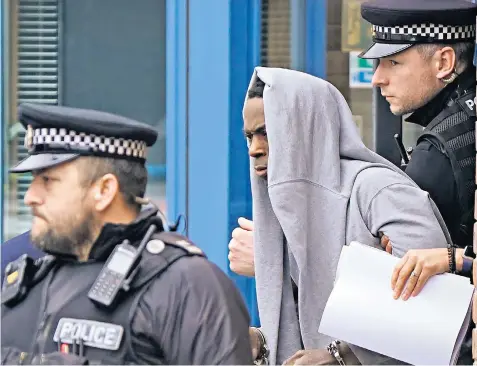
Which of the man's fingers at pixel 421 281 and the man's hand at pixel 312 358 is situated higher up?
the man's fingers at pixel 421 281

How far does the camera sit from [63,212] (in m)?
3.15

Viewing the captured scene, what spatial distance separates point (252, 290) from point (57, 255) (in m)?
1.31

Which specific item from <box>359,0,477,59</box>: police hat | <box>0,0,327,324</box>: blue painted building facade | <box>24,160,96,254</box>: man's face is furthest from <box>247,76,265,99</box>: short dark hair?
<box>24,160,96,254</box>: man's face

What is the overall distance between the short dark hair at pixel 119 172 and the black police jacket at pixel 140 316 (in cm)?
8

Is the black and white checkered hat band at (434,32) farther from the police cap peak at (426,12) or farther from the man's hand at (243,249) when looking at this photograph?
the man's hand at (243,249)

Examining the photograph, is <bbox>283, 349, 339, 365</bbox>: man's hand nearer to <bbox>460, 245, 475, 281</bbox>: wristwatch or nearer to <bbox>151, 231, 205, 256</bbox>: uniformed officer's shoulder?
<bbox>460, 245, 475, 281</bbox>: wristwatch

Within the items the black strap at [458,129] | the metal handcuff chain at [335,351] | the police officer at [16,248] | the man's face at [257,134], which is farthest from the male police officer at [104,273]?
the black strap at [458,129]

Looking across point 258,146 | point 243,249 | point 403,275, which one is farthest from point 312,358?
point 258,146

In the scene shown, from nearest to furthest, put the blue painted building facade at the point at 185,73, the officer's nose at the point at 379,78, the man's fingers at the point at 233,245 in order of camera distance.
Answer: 1. the officer's nose at the point at 379,78
2. the man's fingers at the point at 233,245
3. the blue painted building facade at the point at 185,73

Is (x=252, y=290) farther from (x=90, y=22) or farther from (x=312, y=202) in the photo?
(x=90, y=22)

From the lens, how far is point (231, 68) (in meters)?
4.32

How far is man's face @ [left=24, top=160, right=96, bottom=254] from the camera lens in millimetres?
3139

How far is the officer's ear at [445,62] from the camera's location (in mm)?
3832

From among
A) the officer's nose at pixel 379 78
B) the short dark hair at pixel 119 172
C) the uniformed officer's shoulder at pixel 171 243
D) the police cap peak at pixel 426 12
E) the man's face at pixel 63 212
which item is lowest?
the uniformed officer's shoulder at pixel 171 243
